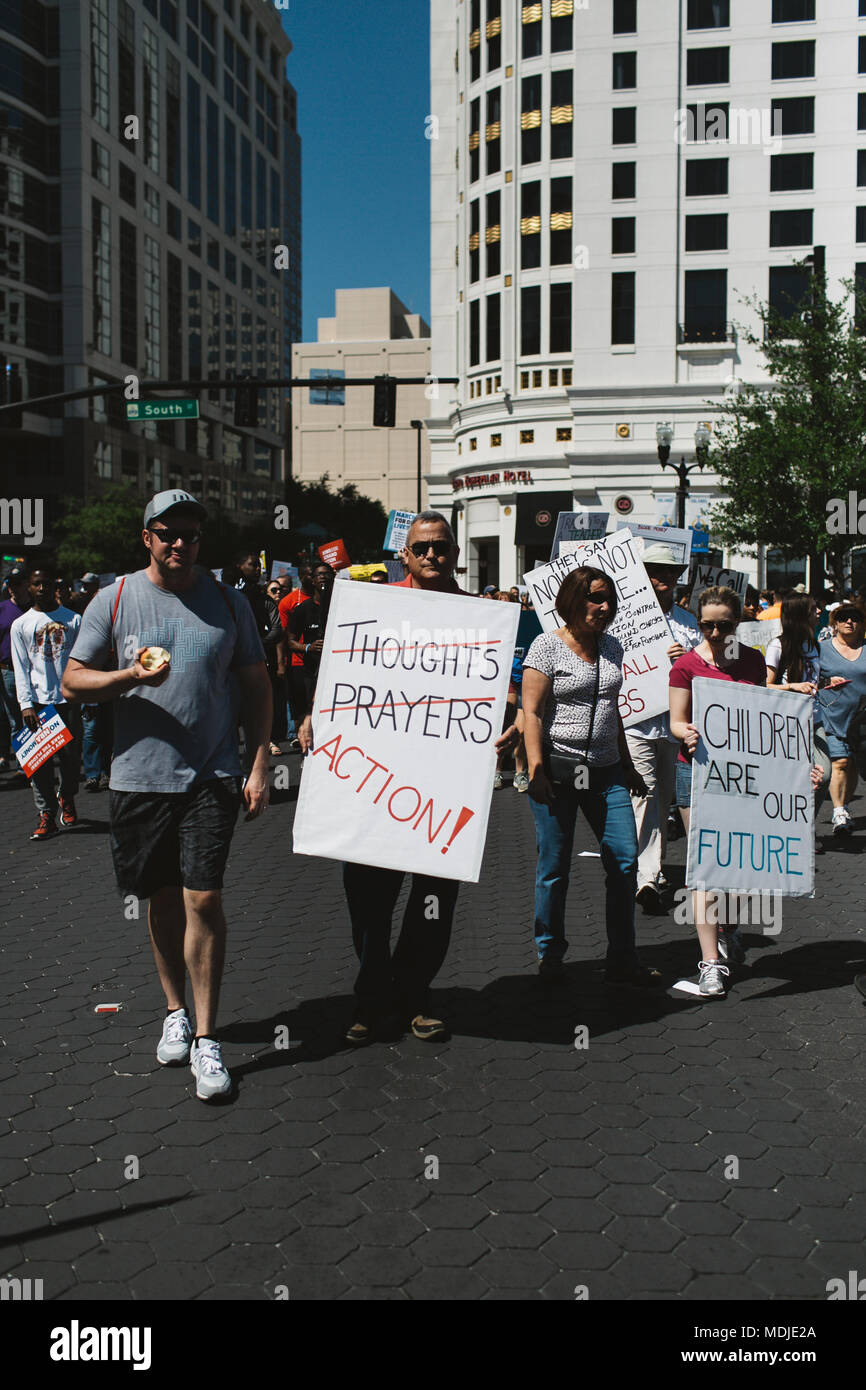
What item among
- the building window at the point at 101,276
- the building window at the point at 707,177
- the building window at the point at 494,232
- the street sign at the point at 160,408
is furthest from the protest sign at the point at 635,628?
the building window at the point at 101,276

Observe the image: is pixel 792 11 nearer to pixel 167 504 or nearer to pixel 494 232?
pixel 494 232

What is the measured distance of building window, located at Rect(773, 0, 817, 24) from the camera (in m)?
41.9

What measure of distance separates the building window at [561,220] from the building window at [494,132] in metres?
2.86

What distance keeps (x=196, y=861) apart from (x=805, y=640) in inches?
214

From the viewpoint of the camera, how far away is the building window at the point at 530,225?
44312 millimetres

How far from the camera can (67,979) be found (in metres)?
5.76

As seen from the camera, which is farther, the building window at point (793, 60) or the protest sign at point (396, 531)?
the building window at point (793, 60)

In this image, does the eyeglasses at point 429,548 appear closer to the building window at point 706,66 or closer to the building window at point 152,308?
the building window at point 706,66

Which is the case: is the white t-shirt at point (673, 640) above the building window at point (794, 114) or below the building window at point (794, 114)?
below

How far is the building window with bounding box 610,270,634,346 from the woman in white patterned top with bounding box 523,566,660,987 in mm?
40068

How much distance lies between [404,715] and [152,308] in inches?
3088

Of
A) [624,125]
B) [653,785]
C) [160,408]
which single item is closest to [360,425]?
[624,125]

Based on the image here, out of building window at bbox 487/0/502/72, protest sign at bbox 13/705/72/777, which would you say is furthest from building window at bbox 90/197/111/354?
protest sign at bbox 13/705/72/777

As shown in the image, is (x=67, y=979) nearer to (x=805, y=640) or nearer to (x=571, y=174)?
(x=805, y=640)
